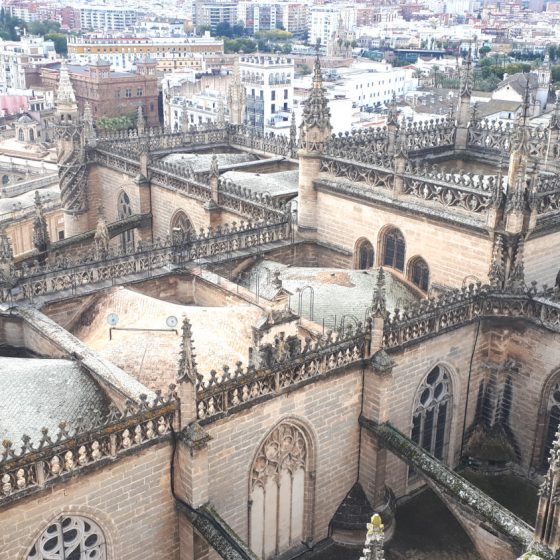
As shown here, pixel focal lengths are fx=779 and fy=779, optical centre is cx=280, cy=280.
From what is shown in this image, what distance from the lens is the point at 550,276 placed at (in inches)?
1208

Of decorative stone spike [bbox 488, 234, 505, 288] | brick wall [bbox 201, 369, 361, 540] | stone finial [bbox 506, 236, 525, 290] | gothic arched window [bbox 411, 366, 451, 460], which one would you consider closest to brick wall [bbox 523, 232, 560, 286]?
stone finial [bbox 506, 236, 525, 290]

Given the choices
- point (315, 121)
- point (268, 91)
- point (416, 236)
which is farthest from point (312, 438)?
point (268, 91)

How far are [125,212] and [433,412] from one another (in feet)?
91.4

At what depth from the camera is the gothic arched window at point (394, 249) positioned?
108 ft

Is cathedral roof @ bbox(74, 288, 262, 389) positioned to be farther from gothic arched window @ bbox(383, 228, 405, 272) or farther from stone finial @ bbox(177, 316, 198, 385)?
gothic arched window @ bbox(383, 228, 405, 272)

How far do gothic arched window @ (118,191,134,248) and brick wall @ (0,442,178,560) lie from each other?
2913 cm

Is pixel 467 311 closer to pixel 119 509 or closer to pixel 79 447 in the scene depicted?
pixel 119 509

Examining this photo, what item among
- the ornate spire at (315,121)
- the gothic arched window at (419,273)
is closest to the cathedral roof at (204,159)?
the ornate spire at (315,121)

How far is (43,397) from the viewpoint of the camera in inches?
843

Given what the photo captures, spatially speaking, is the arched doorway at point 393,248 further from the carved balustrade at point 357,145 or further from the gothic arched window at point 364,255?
the carved balustrade at point 357,145

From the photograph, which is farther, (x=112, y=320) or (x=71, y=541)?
(x=112, y=320)

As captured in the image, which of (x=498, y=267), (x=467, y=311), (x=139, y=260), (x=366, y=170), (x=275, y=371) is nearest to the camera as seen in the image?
(x=275, y=371)

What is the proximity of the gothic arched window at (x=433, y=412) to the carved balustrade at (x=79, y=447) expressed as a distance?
1085cm

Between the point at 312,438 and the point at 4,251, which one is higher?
the point at 4,251
